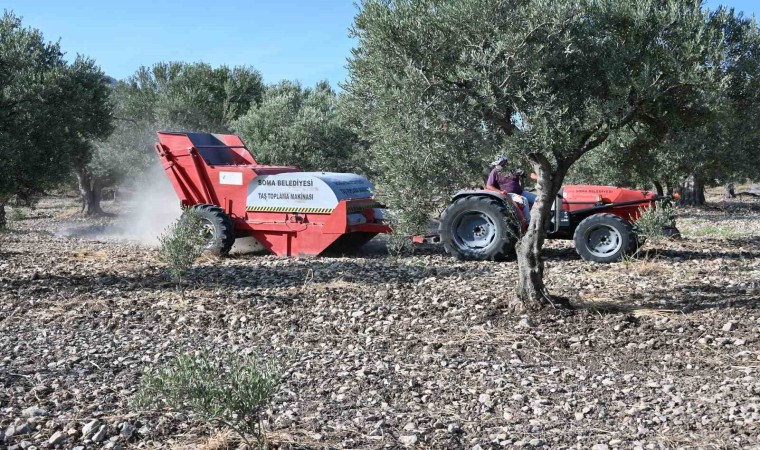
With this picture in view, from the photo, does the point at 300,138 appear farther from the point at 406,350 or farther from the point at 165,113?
the point at 406,350

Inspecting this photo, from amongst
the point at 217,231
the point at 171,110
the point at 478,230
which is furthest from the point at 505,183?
the point at 171,110

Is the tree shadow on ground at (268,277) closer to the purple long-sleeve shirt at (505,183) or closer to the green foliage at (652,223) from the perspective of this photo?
the purple long-sleeve shirt at (505,183)

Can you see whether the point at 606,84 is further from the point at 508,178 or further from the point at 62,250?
the point at 62,250

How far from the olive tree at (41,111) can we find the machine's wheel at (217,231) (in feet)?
10.1

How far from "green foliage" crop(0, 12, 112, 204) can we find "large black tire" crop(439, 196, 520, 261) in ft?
A: 22.1

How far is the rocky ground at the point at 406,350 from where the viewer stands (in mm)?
4734

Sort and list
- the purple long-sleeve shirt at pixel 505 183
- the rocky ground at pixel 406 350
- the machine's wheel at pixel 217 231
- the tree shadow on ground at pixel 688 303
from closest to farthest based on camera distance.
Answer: the rocky ground at pixel 406 350
the tree shadow on ground at pixel 688 303
the purple long-sleeve shirt at pixel 505 183
the machine's wheel at pixel 217 231

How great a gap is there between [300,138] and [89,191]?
11350mm

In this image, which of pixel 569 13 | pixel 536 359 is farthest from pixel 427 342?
pixel 569 13

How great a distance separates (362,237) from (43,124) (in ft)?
24.6

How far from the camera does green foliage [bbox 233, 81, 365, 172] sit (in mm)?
22453

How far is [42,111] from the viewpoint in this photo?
1614cm

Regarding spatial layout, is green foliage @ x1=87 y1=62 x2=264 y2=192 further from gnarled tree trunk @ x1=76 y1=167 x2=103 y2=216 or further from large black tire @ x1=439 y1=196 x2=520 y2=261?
large black tire @ x1=439 y1=196 x2=520 y2=261

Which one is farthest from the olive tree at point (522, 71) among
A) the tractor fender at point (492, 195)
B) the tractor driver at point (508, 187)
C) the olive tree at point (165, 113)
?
the olive tree at point (165, 113)
